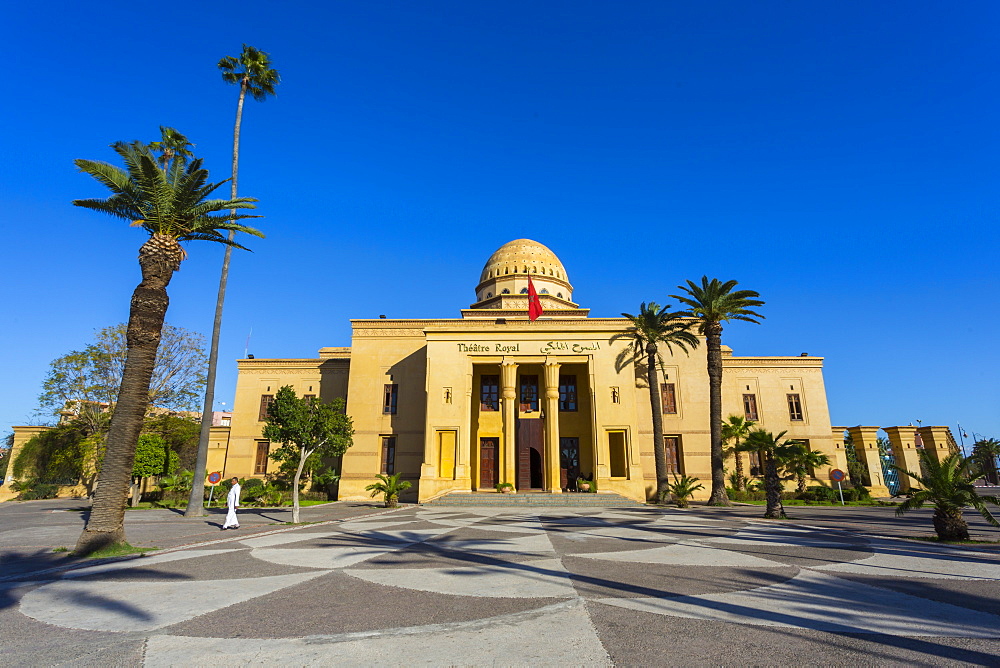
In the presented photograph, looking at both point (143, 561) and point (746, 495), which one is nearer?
point (143, 561)

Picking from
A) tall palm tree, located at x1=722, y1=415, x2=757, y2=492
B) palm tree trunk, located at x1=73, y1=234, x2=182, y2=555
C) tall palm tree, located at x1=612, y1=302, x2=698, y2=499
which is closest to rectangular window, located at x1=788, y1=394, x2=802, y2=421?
tall palm tree, located at x1=722, y1=415, x2=757, y2=492

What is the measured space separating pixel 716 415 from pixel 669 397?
7.83 m

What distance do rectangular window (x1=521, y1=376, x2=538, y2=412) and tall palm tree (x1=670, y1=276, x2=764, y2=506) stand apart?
10578 millimetres

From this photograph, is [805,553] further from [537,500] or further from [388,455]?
[388,455]

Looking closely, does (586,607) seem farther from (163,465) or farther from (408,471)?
(163,465)

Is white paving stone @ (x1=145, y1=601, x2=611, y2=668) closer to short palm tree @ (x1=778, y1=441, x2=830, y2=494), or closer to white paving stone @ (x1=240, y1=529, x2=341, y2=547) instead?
white paving stone @ (x1=240, y1=529, x2=341, y2=547)

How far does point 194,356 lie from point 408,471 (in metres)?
16.0

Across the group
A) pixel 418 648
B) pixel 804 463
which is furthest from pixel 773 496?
pixel 418 648

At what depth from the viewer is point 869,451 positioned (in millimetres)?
37219

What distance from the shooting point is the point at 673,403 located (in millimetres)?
33312

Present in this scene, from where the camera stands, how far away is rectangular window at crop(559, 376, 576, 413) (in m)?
31.7

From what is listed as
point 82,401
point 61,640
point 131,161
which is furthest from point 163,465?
point 61,640

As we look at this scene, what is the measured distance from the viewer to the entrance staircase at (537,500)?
2481 centimetres

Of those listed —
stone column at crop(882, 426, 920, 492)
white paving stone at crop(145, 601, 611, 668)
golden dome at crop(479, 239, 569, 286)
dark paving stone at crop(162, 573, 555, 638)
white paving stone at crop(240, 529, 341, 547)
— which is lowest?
white paving stone at crop(240, 529, 341, 547)
